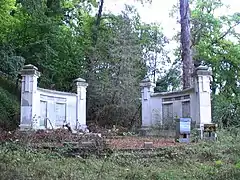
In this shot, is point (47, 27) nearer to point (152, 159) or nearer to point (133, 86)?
point (133, 86)

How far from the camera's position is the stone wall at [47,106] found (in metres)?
11.9

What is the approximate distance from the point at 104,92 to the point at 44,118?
492 centimetres

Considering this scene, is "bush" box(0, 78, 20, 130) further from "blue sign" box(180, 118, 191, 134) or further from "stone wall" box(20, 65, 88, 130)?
"blue sign" box(180, 118, 191, 134)

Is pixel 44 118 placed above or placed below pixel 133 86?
below

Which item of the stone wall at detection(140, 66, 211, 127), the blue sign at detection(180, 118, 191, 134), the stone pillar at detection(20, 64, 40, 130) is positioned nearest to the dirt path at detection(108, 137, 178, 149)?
the blue sign at detection(180, 118, 191, 134)

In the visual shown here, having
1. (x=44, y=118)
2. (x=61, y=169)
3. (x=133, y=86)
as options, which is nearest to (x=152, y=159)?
(x=61, y=169)

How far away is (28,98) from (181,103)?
5.91 meters

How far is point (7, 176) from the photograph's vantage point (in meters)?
4.88

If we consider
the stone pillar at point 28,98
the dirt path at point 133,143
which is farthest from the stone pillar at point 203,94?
the stone pillar at point 28,98

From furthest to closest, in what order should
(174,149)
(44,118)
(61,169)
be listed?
(44,118)
(174,149)
(61,169)

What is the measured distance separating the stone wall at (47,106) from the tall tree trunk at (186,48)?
461cm

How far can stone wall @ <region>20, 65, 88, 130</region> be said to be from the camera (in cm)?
1189

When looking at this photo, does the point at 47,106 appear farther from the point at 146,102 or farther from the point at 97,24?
the point at 97,24

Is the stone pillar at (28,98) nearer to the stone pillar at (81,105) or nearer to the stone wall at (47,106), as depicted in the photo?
the stone wall at (47,106)
